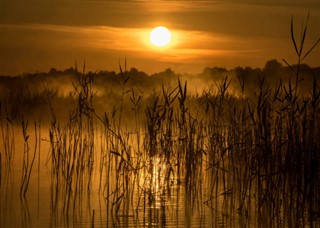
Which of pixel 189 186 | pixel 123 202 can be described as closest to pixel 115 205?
pixel 123 202

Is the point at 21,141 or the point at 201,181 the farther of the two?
the point at 21,141

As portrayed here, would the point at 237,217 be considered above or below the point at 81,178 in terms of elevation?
below

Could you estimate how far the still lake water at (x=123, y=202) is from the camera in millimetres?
5270

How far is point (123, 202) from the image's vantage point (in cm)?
593

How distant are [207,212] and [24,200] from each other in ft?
5.50

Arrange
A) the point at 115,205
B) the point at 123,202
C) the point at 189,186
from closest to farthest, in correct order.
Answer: the point at 115,205, the point at 123,202, the point at 189,186

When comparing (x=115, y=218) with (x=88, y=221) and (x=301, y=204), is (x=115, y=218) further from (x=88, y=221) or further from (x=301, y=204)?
(x=301, y=204)

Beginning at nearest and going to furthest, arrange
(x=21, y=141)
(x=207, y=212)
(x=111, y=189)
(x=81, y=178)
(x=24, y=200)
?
(x=207, y=212) → (x=24, y=200) → (x=111, y=189) → (x=81, y=178) → (x=21, y=141)

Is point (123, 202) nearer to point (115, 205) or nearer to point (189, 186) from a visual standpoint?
point (115, 205)

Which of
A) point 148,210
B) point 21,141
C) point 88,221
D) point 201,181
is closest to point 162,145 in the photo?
point 201,181

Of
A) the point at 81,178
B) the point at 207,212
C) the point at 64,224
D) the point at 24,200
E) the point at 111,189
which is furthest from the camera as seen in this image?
the point at 81,178

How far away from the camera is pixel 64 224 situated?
5.19 m

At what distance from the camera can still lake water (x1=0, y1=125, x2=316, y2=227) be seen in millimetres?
5270

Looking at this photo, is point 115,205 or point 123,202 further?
point 123,202
